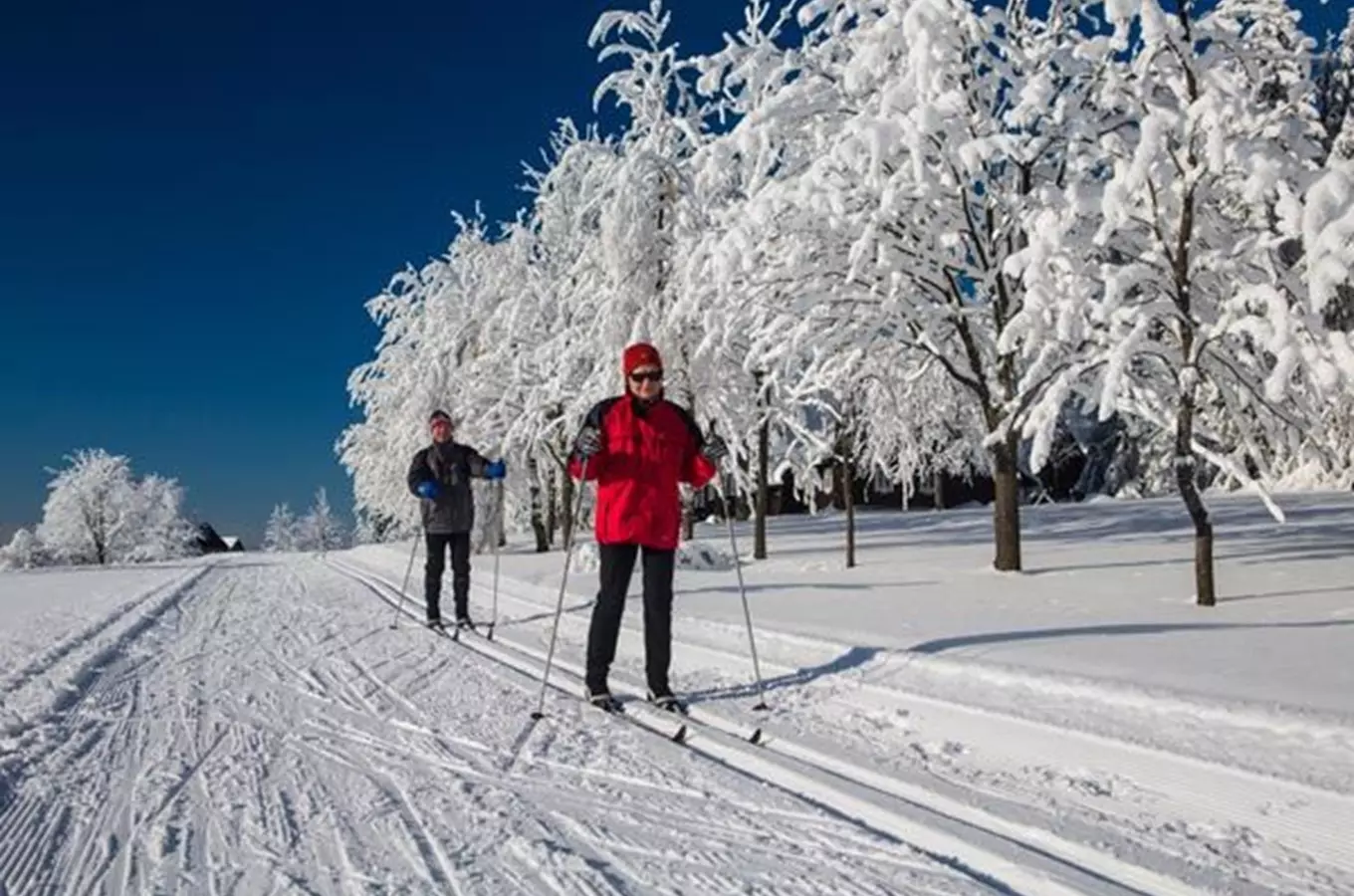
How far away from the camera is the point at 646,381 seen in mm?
5598

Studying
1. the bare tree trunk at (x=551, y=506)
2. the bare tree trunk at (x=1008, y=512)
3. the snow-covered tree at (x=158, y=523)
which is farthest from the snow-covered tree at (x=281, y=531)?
the bare tree trunk at (x=1008, y=512)

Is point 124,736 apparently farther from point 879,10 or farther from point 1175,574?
point 879,10

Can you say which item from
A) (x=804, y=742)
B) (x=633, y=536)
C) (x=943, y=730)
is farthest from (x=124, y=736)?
(x=943, y=730)

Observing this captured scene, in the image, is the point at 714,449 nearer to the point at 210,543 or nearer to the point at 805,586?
the point at 805,586

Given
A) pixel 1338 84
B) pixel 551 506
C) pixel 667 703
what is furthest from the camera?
pixel 551 506

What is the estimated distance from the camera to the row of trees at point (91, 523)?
7106 cm

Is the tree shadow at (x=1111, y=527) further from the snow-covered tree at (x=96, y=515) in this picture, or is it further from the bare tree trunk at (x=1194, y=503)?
the snow-covered tree at (x=96, y=515)

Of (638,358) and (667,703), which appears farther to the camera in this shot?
(638,358)

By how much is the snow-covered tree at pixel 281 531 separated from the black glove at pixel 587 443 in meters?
116

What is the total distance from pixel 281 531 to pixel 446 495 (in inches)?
4454

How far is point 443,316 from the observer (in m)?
28.0

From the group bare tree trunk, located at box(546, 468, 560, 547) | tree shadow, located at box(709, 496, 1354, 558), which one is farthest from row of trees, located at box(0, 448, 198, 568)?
tree shadow, located at box(709, 496, 1354, 558)

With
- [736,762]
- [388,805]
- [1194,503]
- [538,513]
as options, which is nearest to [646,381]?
[736,762]

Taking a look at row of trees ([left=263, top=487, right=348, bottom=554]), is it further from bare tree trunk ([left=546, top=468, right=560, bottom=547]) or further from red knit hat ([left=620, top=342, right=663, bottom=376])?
red knit hat ([left=620, top=342, right=663, bottom=376])
